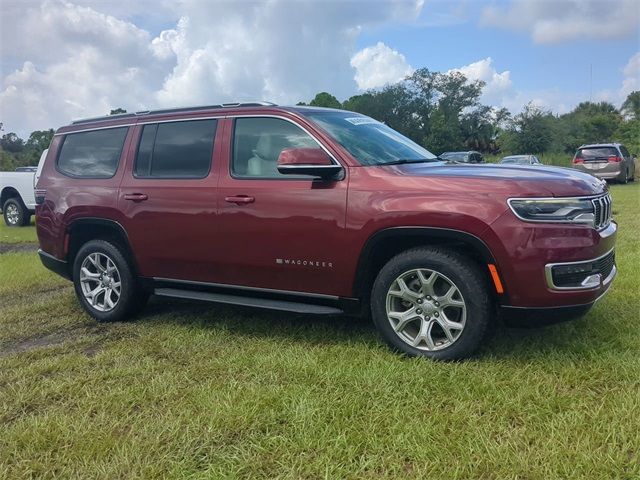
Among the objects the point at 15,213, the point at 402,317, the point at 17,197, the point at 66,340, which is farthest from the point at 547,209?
the point at 15,213

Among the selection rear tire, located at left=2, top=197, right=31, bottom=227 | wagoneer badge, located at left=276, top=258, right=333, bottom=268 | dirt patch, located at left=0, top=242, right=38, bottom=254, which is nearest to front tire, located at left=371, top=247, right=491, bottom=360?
wagoneer badge, located at left=276, top=258, right=333, bottom=268

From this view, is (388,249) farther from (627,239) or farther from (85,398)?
(627,239)

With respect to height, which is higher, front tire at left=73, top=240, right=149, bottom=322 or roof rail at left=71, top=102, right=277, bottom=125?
roof rail at left=71, top=102, right=277, bottom=125

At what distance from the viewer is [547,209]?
3.51 metres

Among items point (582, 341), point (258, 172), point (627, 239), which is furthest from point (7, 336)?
point (627, 239)

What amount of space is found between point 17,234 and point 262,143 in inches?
433

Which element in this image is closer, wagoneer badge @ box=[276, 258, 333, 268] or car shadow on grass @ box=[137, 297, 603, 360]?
car shadow on grass @ box=[137, 297, 603, 360]

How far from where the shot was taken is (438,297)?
381 centimetres

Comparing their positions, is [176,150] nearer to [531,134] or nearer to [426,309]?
[426,309]

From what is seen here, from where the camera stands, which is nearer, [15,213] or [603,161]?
[15,213]

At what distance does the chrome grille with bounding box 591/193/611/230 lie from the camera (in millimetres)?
3664

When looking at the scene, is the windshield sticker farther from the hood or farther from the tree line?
the tree line

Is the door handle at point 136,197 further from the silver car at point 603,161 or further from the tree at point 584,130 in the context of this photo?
the tree at point 584,130

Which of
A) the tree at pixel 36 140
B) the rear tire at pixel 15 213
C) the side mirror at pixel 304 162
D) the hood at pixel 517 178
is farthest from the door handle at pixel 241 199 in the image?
the tree at pixel 36 140
